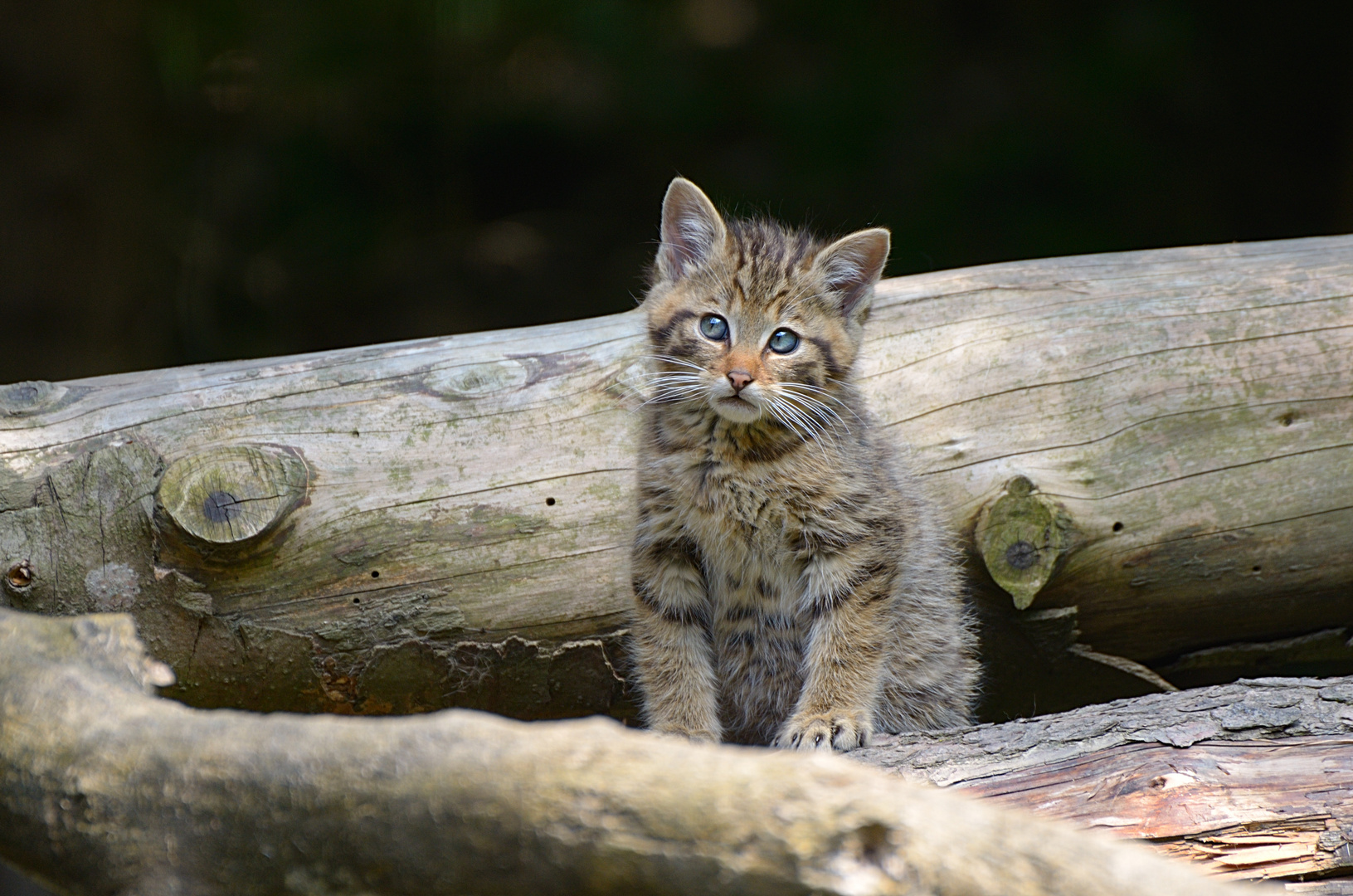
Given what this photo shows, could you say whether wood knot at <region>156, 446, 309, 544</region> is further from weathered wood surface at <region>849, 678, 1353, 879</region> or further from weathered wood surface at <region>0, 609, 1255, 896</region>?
weathered wood surface at <region>849, 678, 1353, 879</region>

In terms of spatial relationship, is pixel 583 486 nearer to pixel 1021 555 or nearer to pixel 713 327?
pixel 713 327

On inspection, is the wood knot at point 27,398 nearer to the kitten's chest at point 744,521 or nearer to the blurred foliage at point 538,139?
the kitten's chest at point 744,521

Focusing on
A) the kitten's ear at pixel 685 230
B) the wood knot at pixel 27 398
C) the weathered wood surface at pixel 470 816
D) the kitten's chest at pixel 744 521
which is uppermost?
the kitten's ear at pixel 685 230

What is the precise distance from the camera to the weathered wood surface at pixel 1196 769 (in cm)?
249

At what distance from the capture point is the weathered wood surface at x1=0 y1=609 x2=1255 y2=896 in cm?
145

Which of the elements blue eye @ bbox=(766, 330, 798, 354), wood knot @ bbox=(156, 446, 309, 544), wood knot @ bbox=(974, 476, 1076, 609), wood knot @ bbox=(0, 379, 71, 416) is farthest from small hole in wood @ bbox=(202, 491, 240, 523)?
wood knot @ bbox=(974, 476, 1076, 609)

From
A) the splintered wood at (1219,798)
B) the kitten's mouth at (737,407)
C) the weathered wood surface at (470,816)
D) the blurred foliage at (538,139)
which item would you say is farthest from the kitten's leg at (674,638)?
the blurred foliage at (538,139)

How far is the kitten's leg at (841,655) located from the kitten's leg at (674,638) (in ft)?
0.91

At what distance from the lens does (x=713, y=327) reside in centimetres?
357

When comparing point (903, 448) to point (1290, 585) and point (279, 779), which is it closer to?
point (1290, 585)

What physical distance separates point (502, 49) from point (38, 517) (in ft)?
18.8

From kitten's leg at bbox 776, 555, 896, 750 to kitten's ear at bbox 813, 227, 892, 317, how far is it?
0.91 metres

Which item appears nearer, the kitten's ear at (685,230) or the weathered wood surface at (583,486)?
the weathered wood surface at (583,486)

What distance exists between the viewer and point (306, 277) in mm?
7715
